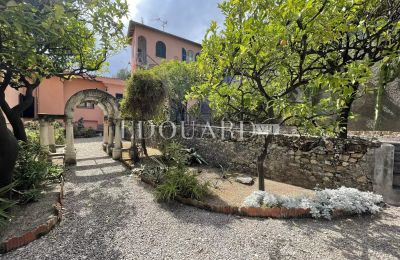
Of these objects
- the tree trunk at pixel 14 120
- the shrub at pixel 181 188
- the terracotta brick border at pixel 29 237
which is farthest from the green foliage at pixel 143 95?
the terracotta brick border at pixel 29 237

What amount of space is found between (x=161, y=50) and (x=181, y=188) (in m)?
19.0

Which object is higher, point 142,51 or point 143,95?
point 142,51

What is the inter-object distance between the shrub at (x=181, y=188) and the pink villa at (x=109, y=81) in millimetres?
14840

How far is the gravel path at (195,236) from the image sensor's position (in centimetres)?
337

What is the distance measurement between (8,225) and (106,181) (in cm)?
355

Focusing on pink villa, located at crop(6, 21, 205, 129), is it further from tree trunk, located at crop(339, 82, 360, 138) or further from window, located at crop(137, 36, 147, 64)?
tree trunk, located at crop(339, 82, 360, 138)

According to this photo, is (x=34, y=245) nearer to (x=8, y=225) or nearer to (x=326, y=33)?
(x=8, y=225)

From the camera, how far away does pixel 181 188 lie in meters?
5.57

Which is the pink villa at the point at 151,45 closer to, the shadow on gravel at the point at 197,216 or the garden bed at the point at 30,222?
the garden bed at the point at 30,222

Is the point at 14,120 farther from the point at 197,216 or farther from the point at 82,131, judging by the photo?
the point at 82,131

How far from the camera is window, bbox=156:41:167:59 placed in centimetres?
2134

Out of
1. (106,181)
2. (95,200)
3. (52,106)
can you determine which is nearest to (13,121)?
(106,181)

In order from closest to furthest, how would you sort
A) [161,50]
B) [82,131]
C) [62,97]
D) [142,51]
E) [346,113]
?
[346,113] < [62,97] < [82,131] < [142,51] < [161,50]

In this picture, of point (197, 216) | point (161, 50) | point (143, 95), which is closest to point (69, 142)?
point (143, 95)
